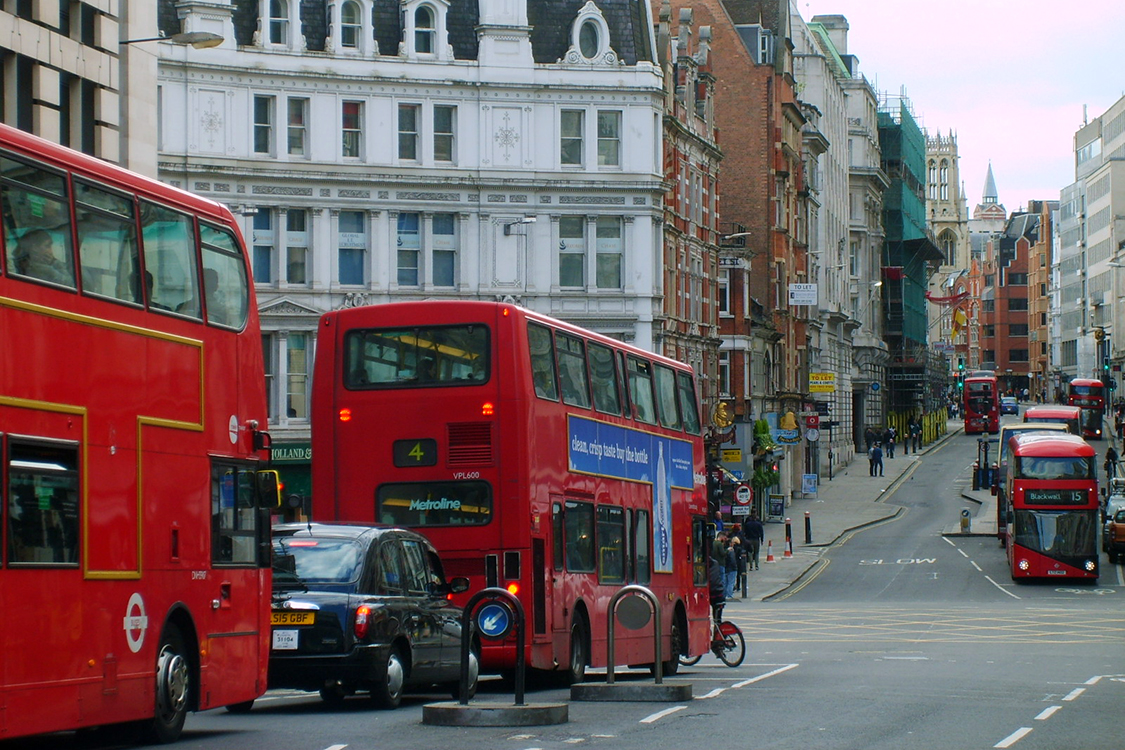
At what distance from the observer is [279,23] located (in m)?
48.0

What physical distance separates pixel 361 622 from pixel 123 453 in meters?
4.13

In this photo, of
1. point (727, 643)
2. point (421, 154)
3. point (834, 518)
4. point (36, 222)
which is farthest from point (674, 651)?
point (834, 518)

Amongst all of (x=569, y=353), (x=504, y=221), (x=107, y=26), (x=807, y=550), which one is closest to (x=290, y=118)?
(x=504, y=221)

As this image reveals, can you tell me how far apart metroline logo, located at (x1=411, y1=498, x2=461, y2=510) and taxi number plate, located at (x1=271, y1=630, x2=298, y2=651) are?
3389 millimetres

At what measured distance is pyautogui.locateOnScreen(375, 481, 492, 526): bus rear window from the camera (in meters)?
19.6

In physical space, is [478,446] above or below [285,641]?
above

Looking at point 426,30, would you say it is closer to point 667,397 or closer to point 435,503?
point 667,397

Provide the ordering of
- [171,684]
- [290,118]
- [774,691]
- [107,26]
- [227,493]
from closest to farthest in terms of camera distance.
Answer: [171,684] → [227,493] → [774,691] → [107,26] → [290,118]

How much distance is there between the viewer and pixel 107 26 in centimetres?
3859

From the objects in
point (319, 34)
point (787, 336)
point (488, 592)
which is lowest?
point (488, 592)

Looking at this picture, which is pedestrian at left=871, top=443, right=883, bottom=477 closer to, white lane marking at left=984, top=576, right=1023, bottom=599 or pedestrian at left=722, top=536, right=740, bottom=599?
white lane marking at left=984, top=576, right=1023, bottom=599

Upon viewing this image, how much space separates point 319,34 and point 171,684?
36.8 meters

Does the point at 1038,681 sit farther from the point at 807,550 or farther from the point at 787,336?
the point at 787,336

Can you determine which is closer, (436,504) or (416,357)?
(436,504)
